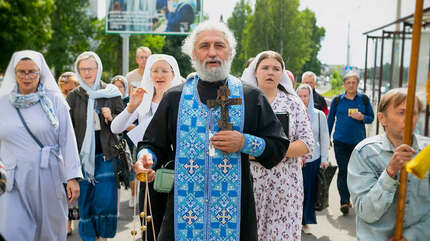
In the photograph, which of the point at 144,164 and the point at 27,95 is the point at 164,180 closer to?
the point at 144,164

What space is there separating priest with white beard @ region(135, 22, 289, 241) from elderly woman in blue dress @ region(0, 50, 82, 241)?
4.94 ft

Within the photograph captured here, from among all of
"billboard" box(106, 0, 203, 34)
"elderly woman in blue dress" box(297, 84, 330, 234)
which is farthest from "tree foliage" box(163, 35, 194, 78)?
"elderly woman in blue dress" box(297, 84, 330, 234)

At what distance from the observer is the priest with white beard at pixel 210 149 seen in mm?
3262

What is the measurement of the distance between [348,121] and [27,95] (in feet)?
17.4

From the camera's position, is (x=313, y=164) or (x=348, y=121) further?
(x=348, y=121)

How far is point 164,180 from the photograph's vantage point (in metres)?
3.26

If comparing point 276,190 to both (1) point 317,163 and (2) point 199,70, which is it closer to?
(2) point 199,70

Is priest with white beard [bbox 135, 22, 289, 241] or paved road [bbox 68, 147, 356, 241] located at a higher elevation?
priest with white beard [bbox 135, 22, 289, 241]

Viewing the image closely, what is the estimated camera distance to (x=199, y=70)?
3.42 metres

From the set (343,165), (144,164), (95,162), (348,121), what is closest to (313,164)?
(343,165)

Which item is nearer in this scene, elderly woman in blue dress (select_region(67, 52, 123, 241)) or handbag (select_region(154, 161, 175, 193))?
handbag (select_region(154, 161, 175, 193))

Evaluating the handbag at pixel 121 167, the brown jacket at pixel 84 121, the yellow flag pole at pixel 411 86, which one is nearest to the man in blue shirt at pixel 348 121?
the handbag at pixel 121 167

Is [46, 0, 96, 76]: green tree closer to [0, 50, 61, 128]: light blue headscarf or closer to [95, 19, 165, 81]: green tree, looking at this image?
[95, 19, 165, 81]: green tree

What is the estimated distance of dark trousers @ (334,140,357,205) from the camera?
8078mm
